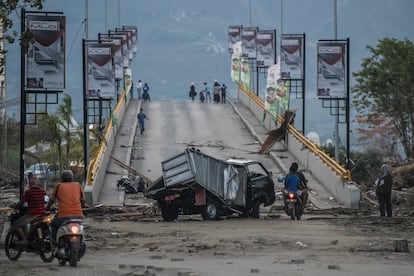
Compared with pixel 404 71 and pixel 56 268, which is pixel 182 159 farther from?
pixel 404 71

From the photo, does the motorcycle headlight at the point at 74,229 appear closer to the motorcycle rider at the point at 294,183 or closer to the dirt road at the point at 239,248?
the dirt road at the point at 239,248

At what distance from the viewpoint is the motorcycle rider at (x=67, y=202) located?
17938 mm

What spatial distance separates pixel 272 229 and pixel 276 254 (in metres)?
6.04

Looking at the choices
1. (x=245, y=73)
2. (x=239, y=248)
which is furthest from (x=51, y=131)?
(x=239, y=248)

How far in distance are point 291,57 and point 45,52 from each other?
22.9 meters

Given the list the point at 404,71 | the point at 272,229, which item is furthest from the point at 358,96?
the point at 272,229

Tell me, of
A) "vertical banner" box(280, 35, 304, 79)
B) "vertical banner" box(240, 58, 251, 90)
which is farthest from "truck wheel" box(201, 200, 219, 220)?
"vertical banner" box(240, 58, 251, 90)

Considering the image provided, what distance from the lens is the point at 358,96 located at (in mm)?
62156

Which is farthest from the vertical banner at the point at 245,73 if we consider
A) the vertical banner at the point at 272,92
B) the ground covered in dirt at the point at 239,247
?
the ground covered in dirt at the point at 239,247

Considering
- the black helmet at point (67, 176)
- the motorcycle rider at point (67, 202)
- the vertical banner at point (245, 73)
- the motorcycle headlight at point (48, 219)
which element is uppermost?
the vertical banner at point (245, 73)

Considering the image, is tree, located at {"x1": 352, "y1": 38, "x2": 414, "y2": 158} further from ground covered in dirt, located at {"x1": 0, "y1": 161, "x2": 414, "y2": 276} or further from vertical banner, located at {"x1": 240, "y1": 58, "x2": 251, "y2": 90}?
ground covered in dirt, located at {"x1": 0, "y1": 161, "x2": 414, "y2": 276}

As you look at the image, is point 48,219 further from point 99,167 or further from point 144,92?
point 144,92

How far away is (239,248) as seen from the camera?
21.3 metres

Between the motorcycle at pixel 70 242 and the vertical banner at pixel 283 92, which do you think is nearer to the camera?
the motorcycle at pixel 70 242
